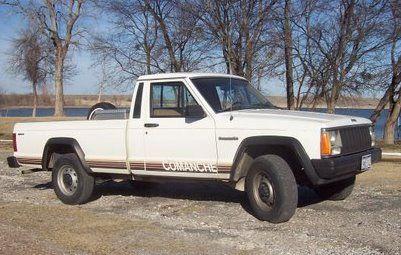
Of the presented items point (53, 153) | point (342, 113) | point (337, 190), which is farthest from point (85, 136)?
point (342, 113)

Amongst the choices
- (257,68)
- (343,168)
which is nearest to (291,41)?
(257,68)

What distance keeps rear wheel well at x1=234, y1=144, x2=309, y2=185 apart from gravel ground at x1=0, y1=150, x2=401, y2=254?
56 centimetres

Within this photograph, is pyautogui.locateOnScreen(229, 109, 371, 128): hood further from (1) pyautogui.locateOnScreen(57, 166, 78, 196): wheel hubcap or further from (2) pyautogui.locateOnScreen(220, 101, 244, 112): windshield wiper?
(1) pyautogui.locateOnScreen(57, 166, 78, 196): wheel hubcap

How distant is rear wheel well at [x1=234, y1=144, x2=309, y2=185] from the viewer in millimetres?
7320

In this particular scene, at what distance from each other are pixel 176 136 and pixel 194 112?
43 centimetres

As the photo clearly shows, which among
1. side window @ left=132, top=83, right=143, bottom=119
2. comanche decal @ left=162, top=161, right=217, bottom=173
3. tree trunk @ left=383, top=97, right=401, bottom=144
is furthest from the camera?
tree trunk @ left=383, top=97, right=401, bottom=144

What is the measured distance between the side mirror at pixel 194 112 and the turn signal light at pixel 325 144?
170 cm

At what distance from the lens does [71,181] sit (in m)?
9.27

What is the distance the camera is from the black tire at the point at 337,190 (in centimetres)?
827

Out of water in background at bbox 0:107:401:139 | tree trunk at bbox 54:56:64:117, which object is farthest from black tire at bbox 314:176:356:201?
tree trunk at bbox 54:56:64:117

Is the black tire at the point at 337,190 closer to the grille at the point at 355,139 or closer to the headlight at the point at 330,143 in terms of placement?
the grille at the point at 355,139

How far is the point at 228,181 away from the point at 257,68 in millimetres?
10515

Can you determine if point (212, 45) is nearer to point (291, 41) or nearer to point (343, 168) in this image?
point (291, 41)

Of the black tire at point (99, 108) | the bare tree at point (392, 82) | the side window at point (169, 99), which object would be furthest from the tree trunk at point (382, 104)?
the side window at point (169, 99)
